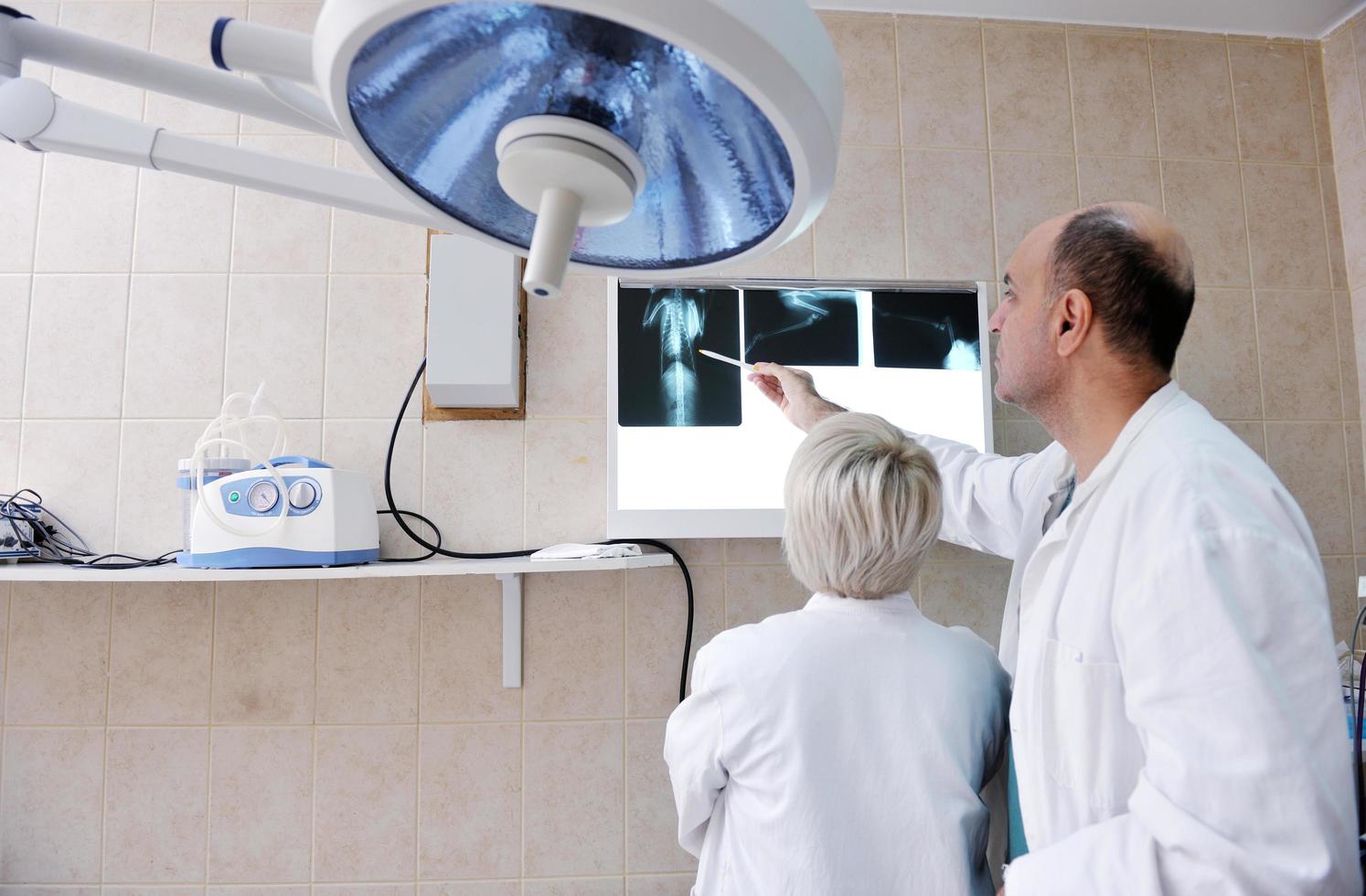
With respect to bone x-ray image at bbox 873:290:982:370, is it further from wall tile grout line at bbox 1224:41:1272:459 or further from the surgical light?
the surgical light

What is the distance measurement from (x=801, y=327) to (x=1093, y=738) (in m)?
0.95

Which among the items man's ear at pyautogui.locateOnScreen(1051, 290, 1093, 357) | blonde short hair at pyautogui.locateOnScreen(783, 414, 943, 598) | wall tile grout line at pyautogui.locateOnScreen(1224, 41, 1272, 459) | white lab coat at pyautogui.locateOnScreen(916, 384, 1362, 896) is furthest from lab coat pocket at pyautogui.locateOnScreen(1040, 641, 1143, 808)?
wall tile grout line at pyautogui.locateOnScreen(1224, 41, 1272, 459)

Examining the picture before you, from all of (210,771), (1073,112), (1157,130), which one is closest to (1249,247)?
(1157,130)

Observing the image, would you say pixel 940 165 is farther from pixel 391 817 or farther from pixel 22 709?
pixel 22 709

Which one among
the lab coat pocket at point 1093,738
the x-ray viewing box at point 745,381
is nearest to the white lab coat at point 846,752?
the lab coat pocket at point 1093,738

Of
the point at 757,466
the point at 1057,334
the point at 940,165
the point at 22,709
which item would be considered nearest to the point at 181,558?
the point at 22,709

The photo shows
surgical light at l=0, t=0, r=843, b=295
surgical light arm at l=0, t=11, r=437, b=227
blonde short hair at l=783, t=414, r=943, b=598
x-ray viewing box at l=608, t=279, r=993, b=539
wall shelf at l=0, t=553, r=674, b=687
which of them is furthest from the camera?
x-ray viewing box at l=608, t=279, r=993, b=539

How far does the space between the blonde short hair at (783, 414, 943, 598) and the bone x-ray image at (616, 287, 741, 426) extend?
0.55m

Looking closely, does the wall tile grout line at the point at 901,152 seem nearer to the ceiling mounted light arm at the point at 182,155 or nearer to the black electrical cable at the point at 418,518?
the black electrical cable at the point at 418,518

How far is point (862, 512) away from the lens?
100 centimetres

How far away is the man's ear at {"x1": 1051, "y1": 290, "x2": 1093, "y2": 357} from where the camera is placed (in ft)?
3.32

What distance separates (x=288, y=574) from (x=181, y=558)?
0.23 metres

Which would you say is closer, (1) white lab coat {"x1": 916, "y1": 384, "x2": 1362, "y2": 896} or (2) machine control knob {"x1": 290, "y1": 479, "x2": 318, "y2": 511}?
(1) white lab coat {"x1": 916, "y1": 384, "x2": 1362, "y2": 896}

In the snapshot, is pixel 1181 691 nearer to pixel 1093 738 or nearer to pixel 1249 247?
pixel 1093 738
